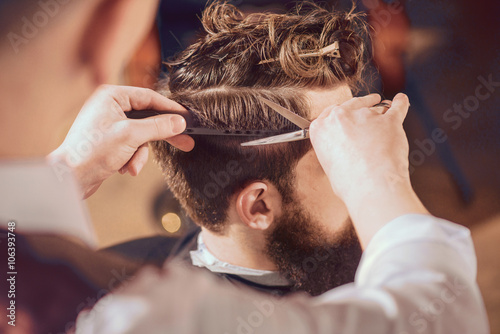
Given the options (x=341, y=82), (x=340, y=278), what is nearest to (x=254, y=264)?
(x=340, y=278)

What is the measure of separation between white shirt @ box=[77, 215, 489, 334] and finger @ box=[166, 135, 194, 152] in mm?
404

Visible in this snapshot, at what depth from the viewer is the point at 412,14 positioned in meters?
0.94

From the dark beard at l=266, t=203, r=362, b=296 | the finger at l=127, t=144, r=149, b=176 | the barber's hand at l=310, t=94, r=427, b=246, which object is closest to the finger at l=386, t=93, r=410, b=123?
the barber's hand at l=310, t=94, r=427, b=246

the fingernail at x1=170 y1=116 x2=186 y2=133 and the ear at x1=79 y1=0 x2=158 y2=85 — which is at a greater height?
the ear at x1=79 y1=0 x2=158 y2=85

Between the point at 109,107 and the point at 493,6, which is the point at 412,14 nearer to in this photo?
the point at 493,6

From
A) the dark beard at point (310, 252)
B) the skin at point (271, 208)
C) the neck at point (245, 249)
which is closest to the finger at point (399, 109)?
the skin at point (271, 208)

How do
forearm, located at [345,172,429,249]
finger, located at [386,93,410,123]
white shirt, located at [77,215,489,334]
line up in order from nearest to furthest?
white shirt, located at [77,215,489,334] < forearm, located at [345,172,429,249] < finger, located at [386,93,410,123]

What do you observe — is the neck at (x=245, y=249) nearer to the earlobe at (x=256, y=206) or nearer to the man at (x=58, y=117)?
the earlobe at (x=256, y=206)

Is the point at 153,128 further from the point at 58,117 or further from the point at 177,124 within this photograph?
the point at 58,117

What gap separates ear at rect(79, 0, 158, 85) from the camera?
2.93 feet

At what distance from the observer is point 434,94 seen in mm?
962

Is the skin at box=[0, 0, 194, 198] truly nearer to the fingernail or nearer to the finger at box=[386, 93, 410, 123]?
the fingernail

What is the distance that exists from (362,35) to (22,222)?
0.90 m

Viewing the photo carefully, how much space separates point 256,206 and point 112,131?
35cm
